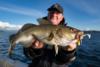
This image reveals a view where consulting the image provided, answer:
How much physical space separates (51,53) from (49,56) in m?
0.09

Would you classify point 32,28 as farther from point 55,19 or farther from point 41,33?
point 55,19

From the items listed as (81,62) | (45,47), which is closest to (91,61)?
(81,62)

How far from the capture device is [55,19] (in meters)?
5.46

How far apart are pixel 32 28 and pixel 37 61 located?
1.05m

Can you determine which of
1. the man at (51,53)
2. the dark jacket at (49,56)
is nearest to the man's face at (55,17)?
the man at (51,53)

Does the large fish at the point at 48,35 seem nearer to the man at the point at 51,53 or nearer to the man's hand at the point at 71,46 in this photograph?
the man's hand at the point at 71,46

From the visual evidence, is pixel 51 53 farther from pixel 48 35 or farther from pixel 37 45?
pixel 48 35

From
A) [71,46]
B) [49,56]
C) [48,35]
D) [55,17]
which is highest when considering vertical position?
[55,17]

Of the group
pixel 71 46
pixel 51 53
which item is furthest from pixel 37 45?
pixel 71 46

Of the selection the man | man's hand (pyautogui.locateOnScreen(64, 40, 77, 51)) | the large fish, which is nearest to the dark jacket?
the man

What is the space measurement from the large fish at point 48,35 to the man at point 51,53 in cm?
54

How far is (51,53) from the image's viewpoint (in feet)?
18.2

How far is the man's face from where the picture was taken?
215 inches

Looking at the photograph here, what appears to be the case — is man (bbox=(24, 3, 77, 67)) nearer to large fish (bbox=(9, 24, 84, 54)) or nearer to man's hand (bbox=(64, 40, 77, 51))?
man's hand (bbox=(64, 40, 77, 51))
